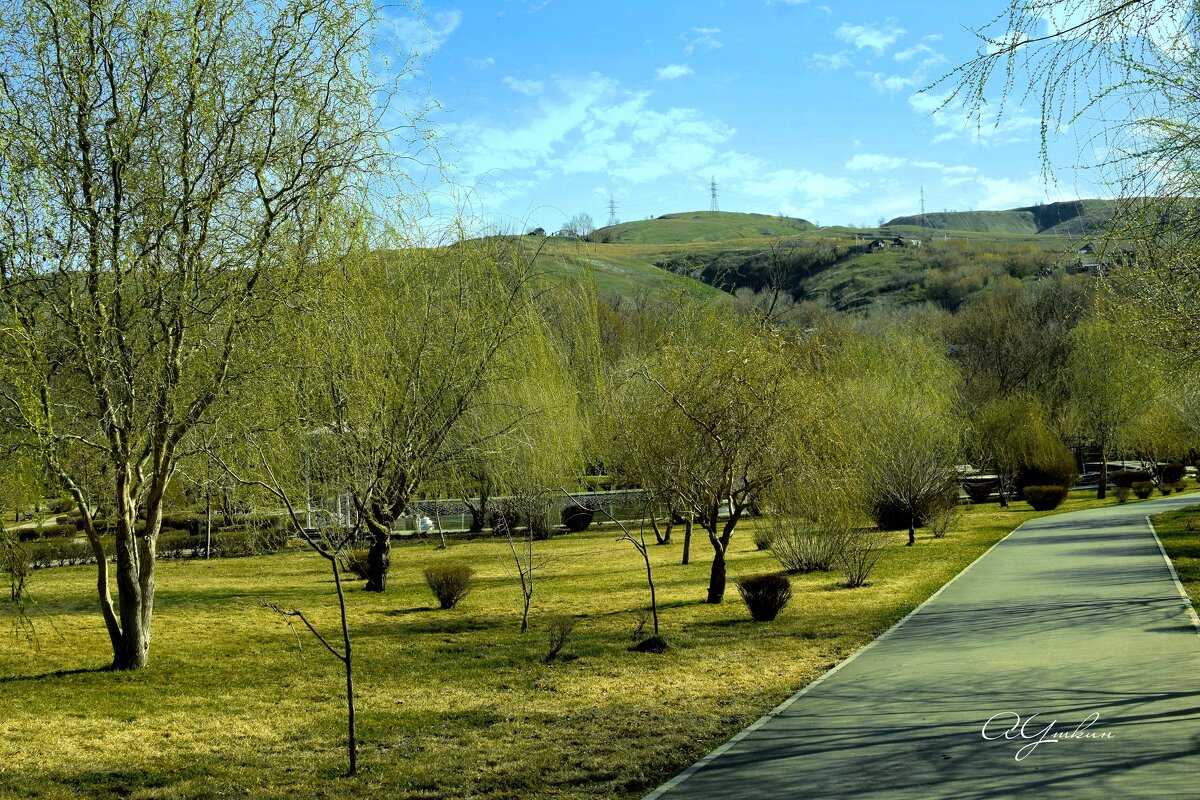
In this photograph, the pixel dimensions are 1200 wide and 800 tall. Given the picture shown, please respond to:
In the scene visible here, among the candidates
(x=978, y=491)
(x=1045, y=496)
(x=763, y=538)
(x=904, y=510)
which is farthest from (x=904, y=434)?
(x=978, y=491)

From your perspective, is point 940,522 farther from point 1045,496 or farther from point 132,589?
point 132,589

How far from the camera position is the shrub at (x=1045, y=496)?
35.1m

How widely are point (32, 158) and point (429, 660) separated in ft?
23.2

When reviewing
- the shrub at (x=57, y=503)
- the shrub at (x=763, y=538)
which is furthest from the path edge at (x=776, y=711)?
the shrub at (x=763, y=538)

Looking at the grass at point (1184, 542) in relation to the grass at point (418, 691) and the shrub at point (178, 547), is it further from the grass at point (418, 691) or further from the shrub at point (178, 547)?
the shrub at point (178, 547)

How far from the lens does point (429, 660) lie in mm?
11906

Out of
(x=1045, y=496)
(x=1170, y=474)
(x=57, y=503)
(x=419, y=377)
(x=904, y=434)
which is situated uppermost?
(x=419, y=377)

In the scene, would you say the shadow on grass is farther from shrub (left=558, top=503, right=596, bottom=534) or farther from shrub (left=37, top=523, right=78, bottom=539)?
shrub (left=558, top=503, right=596, bottom=534)

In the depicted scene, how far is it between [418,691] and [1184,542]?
17.4 m

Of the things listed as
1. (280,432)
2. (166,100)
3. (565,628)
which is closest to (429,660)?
(565,628)

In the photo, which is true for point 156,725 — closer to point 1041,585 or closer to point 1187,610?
point 1187,610

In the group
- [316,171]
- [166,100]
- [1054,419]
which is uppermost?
[166,100]

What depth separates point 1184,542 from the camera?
2000 centimetres
